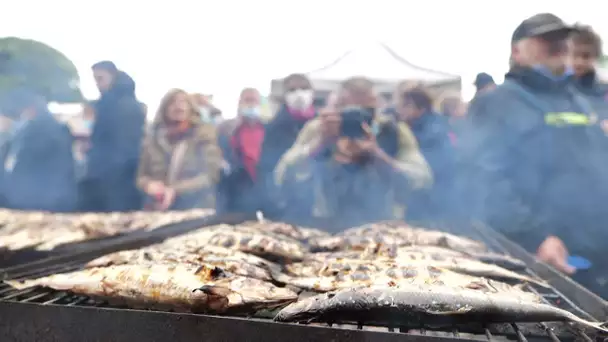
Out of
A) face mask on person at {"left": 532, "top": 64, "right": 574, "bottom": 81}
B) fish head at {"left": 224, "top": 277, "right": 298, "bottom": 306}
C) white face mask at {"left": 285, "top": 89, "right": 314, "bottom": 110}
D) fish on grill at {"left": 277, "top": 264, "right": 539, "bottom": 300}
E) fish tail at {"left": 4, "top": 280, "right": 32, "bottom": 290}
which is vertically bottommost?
fish on grill at {"left": 277, "top": 264, "right": 539, "bottom": 300}

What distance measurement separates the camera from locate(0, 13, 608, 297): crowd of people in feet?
11.9

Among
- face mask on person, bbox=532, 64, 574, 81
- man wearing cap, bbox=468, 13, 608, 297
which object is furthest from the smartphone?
face mask on person, bbox=532, 64, 574, 81

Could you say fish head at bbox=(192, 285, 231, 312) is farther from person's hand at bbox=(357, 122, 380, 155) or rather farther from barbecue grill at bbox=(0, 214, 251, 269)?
person's hand at bbox=(357, 122, 380, 155)

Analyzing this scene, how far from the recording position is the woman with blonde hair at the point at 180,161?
18.2 ft

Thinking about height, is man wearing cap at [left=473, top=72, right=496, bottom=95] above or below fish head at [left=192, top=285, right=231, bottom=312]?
above

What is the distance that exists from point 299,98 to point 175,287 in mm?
3237

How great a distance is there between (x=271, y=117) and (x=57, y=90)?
2.92m

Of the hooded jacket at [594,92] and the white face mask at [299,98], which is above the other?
the white face mask at [299,98]

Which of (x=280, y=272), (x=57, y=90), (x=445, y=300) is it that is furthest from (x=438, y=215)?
(x=57, y=90)

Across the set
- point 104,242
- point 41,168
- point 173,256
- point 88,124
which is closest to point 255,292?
point 173,256

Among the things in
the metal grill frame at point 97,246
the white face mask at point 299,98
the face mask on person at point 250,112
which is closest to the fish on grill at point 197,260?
the metal grill frame at point 97,246

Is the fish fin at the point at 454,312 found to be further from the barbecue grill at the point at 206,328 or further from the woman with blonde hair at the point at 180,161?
the woman with blonde hair at the point at 180,161

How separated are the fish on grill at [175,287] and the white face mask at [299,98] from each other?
117 inches

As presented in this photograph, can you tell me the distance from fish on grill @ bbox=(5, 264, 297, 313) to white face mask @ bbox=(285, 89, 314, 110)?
9.78 feet
